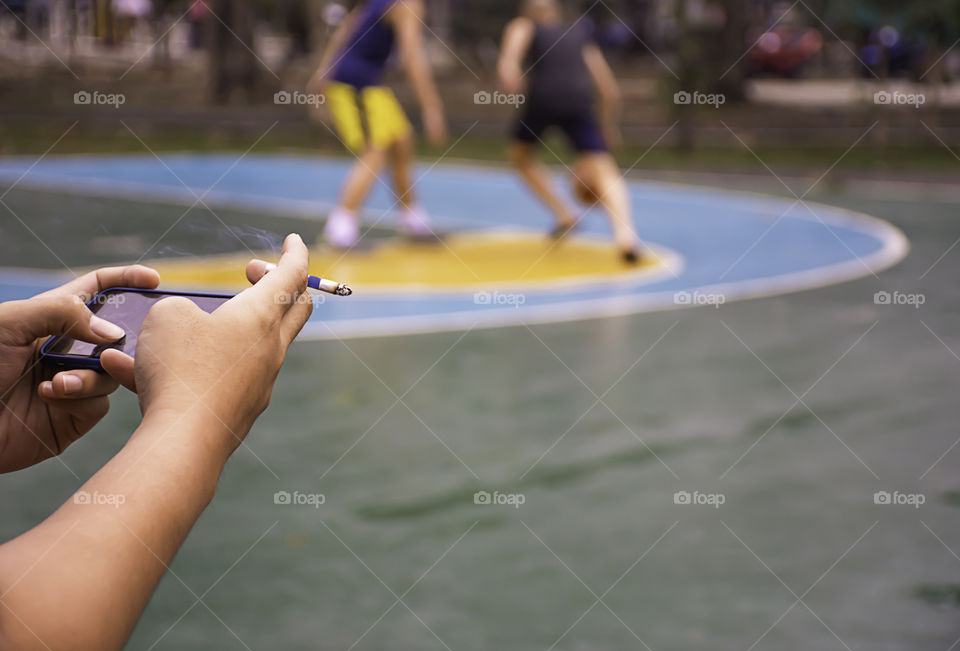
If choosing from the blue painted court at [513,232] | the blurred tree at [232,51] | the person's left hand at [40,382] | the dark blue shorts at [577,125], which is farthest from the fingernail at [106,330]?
the blurred tree at [232,51]

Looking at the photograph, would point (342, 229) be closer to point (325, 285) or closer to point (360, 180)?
point (360, 180)

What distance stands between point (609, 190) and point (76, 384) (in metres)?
→ 7.41

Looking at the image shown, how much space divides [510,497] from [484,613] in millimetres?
854

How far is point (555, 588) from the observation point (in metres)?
3.35

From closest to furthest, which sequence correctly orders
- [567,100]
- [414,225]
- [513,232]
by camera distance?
[567,100]
[414,225]
[513,232]

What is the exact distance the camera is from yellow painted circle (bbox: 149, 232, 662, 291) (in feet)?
26.2

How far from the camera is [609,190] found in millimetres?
8625

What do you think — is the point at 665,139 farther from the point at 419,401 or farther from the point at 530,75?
the point at 419,401

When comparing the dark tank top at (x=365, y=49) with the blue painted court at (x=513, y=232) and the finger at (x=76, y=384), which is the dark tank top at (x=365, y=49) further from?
the finger at (x=76, y=384)

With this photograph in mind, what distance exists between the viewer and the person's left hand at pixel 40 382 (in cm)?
143

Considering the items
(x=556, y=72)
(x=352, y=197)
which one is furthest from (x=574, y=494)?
(x=556, y=72)

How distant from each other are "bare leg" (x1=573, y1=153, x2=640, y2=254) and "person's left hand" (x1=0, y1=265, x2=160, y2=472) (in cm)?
721

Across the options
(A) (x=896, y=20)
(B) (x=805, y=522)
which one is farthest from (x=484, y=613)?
(A) (x=896, y=20)

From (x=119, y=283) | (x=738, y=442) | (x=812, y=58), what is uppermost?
(x=812, y=58)
